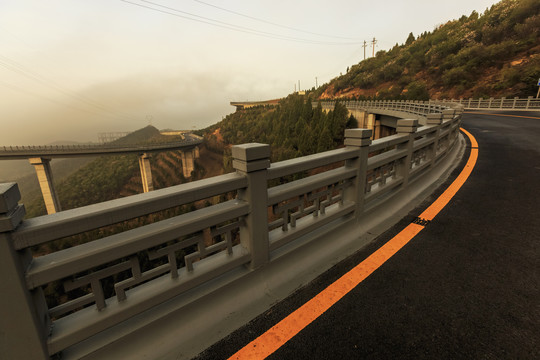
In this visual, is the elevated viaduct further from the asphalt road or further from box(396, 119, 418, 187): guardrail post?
the asphalt road

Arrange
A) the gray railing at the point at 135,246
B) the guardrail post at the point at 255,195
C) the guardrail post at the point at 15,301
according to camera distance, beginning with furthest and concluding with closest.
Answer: the guardrail post at the point at 255,195, the gray railing at the point at 135,246, the guardrail post at the point at 15,301

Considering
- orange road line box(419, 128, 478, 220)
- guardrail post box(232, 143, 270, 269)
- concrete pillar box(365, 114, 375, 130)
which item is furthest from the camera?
concrete pillar box(365, 114, 375, 130)

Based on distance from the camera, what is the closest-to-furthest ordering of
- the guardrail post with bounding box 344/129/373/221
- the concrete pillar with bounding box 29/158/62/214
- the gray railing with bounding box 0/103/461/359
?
the gray railing with bounding box 0/103/461/359, the guardrail post with bounding box 344/129/373/221, the concrete pillar with bounding box 29/158/62/214

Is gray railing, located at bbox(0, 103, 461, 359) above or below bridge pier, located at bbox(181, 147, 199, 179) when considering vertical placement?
above

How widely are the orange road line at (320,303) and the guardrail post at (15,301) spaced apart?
47.2 inches

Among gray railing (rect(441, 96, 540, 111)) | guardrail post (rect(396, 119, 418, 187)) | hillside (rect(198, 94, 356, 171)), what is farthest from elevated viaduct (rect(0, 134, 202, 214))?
gray railing (rect(441, 96, 540, 111))

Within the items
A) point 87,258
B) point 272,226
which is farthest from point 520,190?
point 87,258

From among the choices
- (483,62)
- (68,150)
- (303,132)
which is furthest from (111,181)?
(483,62)

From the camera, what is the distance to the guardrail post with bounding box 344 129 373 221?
3.13 meters

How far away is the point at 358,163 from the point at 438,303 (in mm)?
1697

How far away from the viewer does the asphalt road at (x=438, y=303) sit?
1.84 meters

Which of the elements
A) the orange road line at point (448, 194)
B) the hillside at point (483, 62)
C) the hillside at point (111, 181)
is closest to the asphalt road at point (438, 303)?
the orange road line at point (448, 194)

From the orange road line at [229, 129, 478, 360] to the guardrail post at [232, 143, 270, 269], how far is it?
0.58 metres

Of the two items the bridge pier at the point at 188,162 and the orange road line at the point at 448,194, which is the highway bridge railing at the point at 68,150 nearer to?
the bridge pier at the point at 188,162
